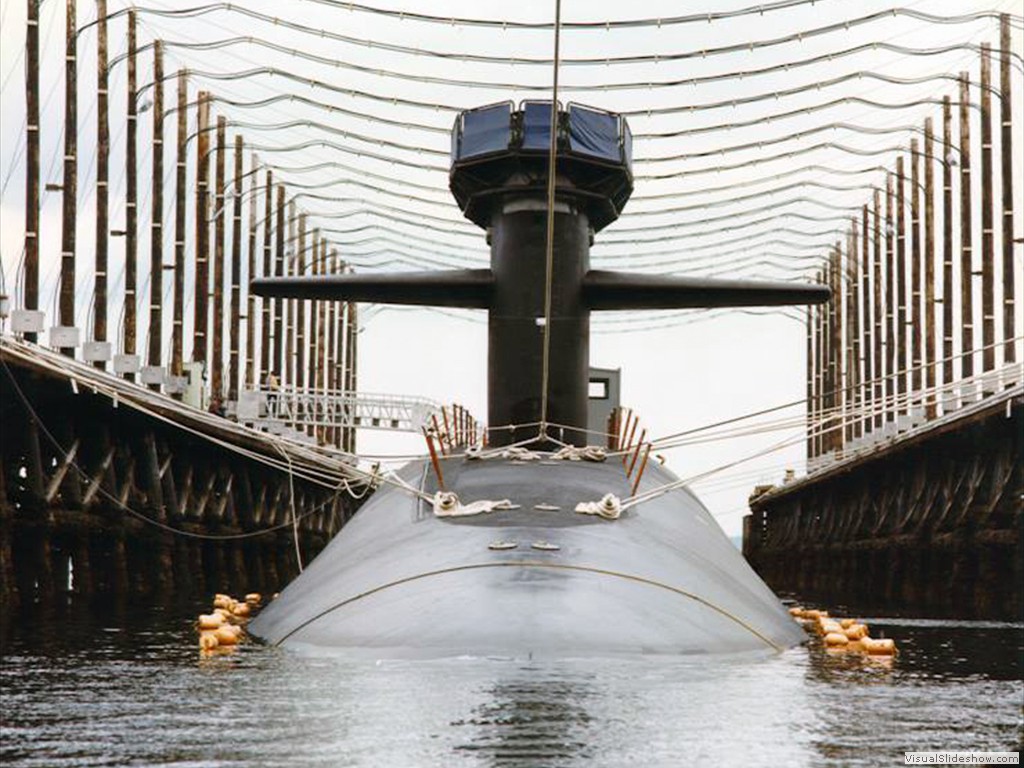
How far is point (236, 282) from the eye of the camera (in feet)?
221

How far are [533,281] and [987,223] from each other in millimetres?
33275

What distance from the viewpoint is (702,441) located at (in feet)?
67.4

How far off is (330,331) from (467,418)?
254 feet

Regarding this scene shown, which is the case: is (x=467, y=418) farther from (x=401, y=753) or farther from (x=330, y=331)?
(x=330, y=331)

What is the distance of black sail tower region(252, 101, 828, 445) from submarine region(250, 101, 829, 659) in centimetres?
3

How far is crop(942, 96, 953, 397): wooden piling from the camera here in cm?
5869

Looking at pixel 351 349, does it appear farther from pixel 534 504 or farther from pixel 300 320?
pixel 534 504

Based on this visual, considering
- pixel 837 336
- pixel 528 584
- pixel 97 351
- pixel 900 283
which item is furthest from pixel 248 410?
pixel 528 584

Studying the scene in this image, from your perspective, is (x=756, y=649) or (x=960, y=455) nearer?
(x=756, y=649)

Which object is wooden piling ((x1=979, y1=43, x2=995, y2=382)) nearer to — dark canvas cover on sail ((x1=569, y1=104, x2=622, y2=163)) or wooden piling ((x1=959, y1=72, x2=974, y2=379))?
wooden piling ((x1=959, y1=72, x2=974, y2=379))

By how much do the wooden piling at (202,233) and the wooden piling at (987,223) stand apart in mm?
27020

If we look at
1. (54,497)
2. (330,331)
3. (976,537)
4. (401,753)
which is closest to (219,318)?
(54,497)

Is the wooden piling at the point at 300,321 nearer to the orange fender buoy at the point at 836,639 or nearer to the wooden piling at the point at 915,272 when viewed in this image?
the wooden piling at the point at 915,272

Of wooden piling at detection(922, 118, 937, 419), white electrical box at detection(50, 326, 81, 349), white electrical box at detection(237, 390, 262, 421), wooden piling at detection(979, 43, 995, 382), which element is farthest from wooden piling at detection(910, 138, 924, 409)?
white electrical box at detection(50, 326, 81, 349)
